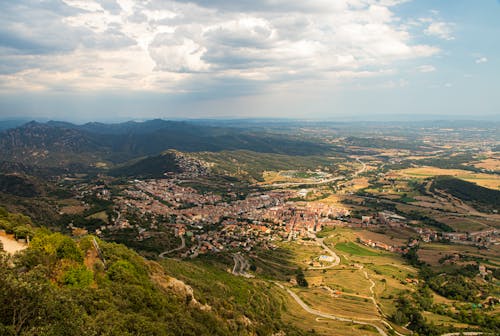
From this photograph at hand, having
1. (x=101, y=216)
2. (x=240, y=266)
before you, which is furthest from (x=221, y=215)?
(x=240, y=266)

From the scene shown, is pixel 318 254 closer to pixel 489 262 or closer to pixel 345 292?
pixel 345 292

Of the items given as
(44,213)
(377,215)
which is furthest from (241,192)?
(44,213)

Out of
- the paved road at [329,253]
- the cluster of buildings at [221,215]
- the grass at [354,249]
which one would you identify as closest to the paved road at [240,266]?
the cluster of buildings at [221,215]

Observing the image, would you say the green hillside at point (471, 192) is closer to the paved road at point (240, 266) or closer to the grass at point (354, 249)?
the grass at point (354, 249)

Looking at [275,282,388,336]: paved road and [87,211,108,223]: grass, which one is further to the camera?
[87,211,108,223]: grass

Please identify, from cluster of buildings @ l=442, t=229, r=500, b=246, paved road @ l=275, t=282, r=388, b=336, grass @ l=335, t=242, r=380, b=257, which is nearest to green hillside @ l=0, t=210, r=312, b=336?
paved road @ l=275, t=282, r=388, b=336

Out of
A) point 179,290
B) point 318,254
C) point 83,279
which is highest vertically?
point 83,279

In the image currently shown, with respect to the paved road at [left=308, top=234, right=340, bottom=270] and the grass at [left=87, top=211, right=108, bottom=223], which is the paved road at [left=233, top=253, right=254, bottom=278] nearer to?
the paved road at [left=308, top=234, right=340, bottom=270]

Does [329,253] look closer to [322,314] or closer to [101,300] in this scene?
[322,314]
